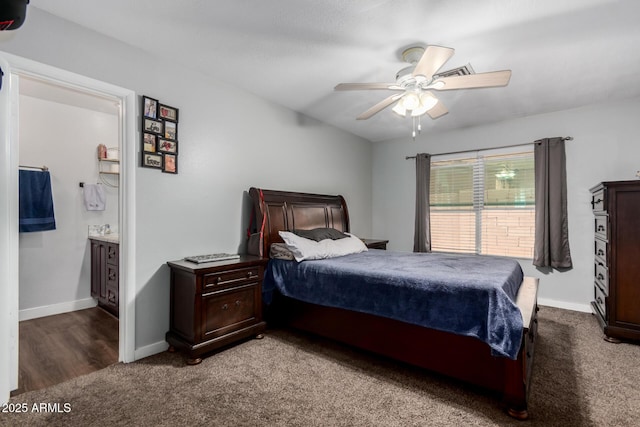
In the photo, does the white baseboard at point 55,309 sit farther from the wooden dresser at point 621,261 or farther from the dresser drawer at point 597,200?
the dresser drawer at point 597,200

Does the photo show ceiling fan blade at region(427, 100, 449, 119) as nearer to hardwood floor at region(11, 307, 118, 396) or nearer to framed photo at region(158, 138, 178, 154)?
framed photo at region(158, 138, 178, 154)

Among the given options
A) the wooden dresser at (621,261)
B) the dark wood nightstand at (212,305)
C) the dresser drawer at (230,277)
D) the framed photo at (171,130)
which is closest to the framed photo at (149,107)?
the framed photo at (171,130)

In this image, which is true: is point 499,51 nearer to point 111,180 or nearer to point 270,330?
point 270,330

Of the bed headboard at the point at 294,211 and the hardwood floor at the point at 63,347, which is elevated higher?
the bed headboard at the point at 294,211

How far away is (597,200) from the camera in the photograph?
3398 millimetres

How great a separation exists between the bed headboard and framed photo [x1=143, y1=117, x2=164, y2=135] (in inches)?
41.1

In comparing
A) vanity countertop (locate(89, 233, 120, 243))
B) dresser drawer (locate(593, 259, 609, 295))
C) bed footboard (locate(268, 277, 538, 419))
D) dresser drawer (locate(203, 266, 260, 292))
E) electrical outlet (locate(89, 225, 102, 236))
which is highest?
electrical outlet (locate(89, 225, 102, 236))

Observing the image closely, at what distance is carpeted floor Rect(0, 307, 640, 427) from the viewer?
179 centimetres

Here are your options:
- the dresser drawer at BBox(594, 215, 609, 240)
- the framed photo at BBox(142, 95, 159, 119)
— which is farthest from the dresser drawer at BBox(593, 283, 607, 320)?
the framed photo at BBox(142, 95, 159, 119)

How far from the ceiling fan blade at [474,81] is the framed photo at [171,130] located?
2.24m

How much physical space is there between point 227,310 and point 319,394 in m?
1.07

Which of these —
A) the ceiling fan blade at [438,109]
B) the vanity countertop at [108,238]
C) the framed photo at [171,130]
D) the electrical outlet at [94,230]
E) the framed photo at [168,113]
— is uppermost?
the ceiling fan blade at [438,109]

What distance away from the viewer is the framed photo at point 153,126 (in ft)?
8.50

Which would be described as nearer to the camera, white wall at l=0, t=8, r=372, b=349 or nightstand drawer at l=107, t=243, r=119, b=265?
white wall at l=0, t=8, r=372, b=349
